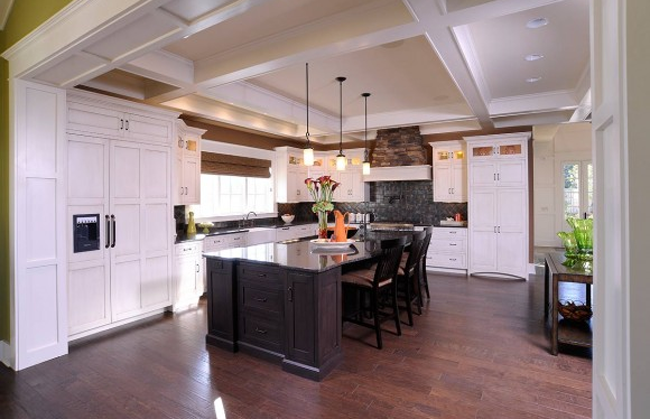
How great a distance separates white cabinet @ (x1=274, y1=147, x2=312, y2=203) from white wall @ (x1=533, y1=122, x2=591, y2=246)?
675cm

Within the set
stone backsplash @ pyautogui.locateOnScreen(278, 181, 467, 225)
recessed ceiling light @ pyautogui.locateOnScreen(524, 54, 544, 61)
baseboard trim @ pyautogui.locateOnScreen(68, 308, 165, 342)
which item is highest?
recessed ceiling light @ pyautogui.locateOnScreen(524, 54, 544, 61)

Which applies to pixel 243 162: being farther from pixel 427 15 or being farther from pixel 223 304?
pixel 427 15

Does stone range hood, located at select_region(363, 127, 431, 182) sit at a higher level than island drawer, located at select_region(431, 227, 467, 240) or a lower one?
higher

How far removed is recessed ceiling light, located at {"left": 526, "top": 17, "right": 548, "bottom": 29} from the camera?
10.0 feet

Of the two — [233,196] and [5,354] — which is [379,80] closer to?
[233,196]

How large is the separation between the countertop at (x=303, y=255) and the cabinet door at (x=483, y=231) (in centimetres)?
327

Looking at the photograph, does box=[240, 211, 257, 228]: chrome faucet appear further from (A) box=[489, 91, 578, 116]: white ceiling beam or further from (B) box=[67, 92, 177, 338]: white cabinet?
(A) box=[489, 91, 578, 116]: white ceiling beam

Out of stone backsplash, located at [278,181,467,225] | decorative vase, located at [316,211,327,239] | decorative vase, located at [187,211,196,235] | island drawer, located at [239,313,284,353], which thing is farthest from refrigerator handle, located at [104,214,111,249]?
stone backsplash, located at [278,181,467,225]

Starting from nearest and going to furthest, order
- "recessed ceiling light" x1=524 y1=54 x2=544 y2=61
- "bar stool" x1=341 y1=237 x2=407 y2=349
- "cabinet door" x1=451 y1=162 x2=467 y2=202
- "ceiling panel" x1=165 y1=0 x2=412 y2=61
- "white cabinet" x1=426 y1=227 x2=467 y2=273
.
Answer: "ceiling panel" x1=165 y1=0 x2=412 y2=61 → "bar stool" x1=341 y1=237 x2=407 y2=349 → "recessed ceiling light" x1=524 y1=54 x2=544 y2=61 → "white cabinet" x1=426 y1=227 x2=467 y2=273 → "cabinet door" x1=451 y1=162 x2=467 y2=202

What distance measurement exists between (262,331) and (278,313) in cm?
26

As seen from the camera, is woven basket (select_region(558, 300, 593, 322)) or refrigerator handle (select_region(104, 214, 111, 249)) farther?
refrigerator handle (select_region(104, 214, 111, 249))

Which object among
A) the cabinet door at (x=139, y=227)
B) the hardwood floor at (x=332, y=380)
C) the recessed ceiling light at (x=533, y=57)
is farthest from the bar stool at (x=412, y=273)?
the cabinet door at (x=139, y=227)

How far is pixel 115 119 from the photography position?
12.8 ft

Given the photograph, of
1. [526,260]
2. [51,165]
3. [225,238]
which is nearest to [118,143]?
[51,165]
